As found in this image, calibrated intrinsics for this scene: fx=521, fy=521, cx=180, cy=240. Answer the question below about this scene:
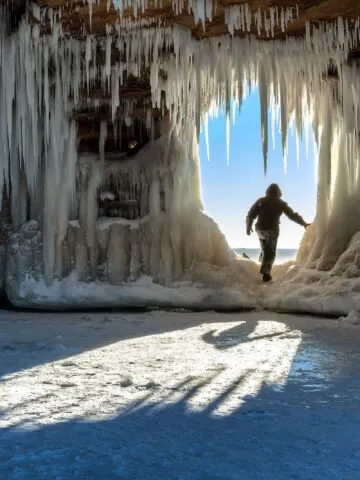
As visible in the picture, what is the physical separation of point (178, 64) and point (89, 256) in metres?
3.86

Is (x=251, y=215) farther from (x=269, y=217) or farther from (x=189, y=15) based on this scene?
(x=189, y=15)

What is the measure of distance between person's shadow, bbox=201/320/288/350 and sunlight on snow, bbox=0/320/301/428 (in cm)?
2

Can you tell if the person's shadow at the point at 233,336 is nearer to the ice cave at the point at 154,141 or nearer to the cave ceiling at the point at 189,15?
the ice cave at the point at 154,141

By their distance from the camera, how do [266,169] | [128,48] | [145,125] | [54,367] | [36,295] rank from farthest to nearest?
[145,125]
[36,295]
[266,169]
[128,48]
[54,367]

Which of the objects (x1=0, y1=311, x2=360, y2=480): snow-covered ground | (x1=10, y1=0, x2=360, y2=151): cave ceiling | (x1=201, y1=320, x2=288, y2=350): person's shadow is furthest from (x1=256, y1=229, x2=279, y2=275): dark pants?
(x1=0, y1=311, x2=360, y2=480): snow-covered ground

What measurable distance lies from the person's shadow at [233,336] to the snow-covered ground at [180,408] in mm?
37

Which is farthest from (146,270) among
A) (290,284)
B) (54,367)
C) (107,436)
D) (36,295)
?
(107,436)

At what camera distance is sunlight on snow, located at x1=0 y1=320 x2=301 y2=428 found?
8.86 feet

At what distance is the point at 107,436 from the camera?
2.29 m

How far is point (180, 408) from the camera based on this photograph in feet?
8.98

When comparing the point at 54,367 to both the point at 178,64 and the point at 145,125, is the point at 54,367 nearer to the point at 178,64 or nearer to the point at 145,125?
the point at 178,64

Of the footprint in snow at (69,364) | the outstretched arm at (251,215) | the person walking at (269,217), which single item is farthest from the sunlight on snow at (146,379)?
the outstretched arm at (251,215)

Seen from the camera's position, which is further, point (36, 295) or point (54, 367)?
point (36, 295)

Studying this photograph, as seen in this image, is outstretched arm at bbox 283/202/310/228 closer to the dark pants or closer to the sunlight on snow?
the dark pants
